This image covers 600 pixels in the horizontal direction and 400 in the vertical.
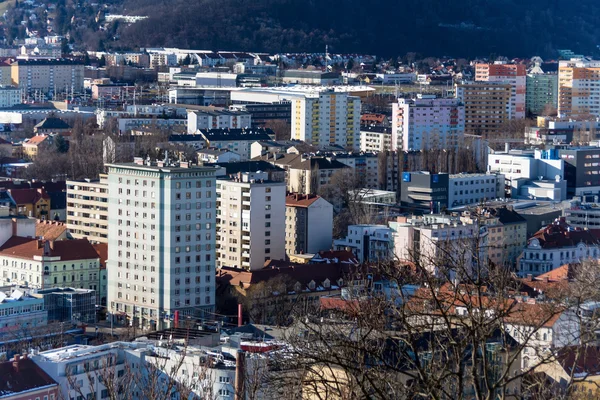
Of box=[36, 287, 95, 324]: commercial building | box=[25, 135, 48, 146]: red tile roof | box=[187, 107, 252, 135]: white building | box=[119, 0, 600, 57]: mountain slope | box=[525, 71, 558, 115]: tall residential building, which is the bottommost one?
box=[36, 287, 95, 324]: commercial building

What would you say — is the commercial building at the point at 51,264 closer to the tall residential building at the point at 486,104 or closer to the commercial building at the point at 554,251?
the commercial building at the point at 554,251

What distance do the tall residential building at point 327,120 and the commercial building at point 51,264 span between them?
1609cm

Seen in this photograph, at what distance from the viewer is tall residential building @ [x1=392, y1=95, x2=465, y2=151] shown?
33.5 m

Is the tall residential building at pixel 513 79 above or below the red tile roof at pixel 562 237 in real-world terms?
above

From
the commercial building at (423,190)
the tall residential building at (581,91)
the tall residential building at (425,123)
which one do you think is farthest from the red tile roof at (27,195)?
the tall residential building at (581,91)

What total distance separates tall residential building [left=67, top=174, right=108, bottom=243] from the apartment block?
28.7 meters

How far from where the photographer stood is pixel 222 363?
12.0 m

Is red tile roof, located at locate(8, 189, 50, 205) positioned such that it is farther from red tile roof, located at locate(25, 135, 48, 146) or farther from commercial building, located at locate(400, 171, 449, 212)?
red tile roof, located at locate(25, 135, 48, 146)

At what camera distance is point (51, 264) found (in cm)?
1788

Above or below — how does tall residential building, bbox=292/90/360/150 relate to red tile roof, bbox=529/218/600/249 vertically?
above

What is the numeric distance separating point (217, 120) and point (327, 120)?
2.63 meters

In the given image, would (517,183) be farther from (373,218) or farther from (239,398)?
(239,398)

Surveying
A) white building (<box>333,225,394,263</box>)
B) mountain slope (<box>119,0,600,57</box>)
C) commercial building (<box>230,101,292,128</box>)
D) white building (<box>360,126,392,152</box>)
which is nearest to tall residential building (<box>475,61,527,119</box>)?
commercial building (<box>230,101,292,128</box>)

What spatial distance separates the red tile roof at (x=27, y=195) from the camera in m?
23.2
